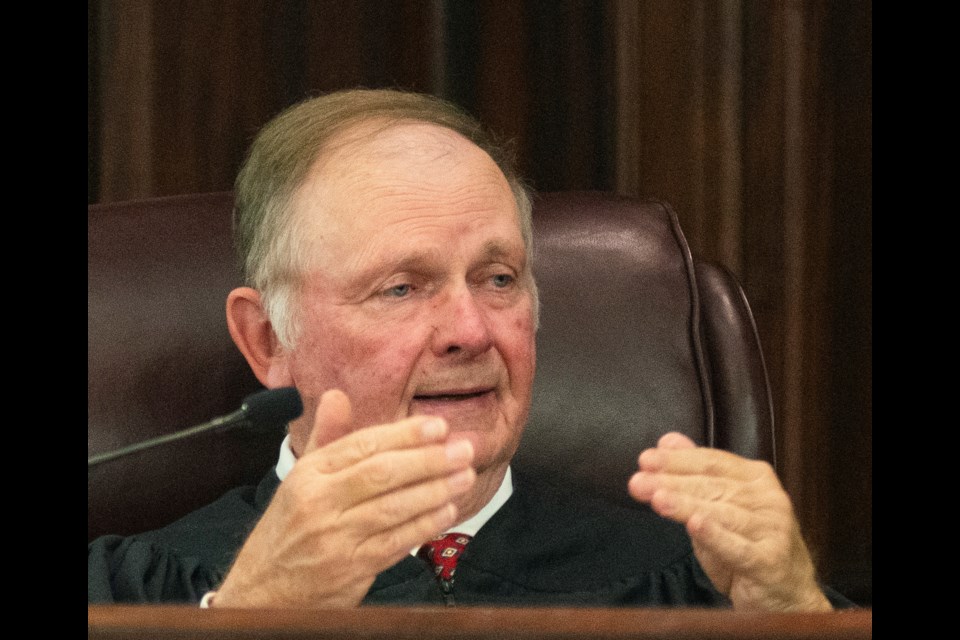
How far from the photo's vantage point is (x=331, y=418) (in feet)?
3.85

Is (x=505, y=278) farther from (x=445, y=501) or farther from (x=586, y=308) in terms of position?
(x=445, y=501)

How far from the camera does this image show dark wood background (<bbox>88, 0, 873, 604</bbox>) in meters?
2.01

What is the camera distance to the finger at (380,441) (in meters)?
1.13

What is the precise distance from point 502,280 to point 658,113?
0.66m

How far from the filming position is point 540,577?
148cm

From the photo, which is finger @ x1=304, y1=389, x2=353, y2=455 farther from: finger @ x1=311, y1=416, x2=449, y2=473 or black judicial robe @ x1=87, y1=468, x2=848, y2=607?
black judicial robe @ x1=87, y1=468, x2=848, y2=607

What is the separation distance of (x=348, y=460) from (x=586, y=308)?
59 cm

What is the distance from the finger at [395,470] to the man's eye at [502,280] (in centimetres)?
37

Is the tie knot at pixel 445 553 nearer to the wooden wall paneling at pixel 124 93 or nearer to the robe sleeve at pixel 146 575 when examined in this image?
the robe sleeve at pixel 146 575

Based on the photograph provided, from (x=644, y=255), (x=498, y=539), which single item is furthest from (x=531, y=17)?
(x=498, y=539)

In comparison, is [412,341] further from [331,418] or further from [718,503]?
[718,503]

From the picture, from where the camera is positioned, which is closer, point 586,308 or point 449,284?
point 449,284

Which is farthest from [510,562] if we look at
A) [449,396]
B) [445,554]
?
[449,396]
